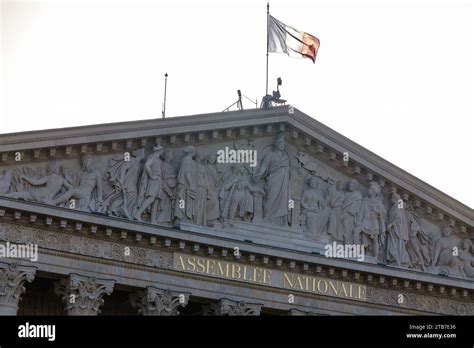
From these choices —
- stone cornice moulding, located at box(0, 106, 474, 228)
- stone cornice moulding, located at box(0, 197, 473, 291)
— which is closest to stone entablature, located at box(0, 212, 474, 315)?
stone cornice moulding, located at box(0, 197, 473, 291)

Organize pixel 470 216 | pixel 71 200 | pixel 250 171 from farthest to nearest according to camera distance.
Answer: pixel 470 216
pixel 250 171
pixel 71 200

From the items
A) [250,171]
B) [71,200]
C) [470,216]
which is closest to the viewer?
[71,200]

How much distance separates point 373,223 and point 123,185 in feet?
28.8

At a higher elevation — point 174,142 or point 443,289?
point 174,142

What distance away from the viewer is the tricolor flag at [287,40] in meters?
47.2

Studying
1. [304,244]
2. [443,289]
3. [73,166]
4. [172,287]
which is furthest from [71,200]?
[443,289]

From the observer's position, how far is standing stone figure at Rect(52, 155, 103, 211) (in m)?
41.0

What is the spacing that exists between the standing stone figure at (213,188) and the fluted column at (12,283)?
20.3ft

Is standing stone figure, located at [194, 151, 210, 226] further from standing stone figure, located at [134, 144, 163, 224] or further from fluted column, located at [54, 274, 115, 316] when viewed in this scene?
fluted column, located at [54, 274, 115, 316]

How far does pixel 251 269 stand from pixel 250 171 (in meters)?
3.15

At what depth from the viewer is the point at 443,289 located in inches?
1836

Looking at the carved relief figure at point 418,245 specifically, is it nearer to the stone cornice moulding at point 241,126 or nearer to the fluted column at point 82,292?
the stone cornice moulding at point 241,126

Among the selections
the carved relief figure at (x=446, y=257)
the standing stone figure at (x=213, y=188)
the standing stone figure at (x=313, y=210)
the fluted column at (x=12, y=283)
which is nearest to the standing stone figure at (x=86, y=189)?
the fluted column at (x=12, y=283)

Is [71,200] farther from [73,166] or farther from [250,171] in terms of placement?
[250,171]
